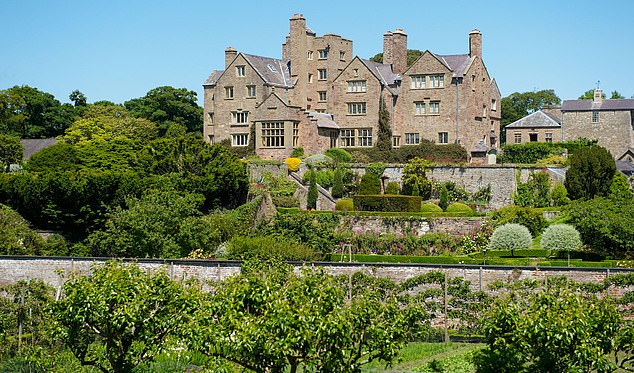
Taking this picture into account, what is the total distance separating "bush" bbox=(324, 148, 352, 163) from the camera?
203 ft

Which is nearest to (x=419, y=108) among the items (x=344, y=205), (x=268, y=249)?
(x=344, y=205)

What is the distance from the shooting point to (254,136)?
6438 cm

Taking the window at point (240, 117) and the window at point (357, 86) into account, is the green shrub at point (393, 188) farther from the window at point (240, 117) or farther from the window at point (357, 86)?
the window at point (240, 117)

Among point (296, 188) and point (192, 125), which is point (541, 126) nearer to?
point (296, 188)

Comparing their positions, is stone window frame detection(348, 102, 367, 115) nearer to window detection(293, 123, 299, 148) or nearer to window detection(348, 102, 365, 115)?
window detection(348, 102, 365, 115)

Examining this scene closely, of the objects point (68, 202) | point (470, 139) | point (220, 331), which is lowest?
point (220, 331)

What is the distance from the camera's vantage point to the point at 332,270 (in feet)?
112

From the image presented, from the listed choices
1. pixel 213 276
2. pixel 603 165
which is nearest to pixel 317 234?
pixel 213 276

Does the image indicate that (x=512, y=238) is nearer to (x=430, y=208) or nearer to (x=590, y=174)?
(x=430, y=208)

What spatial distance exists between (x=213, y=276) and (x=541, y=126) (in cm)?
4111

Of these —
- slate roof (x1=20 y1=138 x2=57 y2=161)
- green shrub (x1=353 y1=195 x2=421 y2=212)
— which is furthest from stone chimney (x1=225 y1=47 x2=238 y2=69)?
green shrub (x1=353 y1=195 x2=421 y2=212)

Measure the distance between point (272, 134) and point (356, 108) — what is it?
21.4ft

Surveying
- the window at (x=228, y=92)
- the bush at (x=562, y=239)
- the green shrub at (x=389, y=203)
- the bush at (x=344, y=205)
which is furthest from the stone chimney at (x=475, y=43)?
the bush at (x=562, y=239)

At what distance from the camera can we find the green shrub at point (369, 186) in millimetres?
55031
